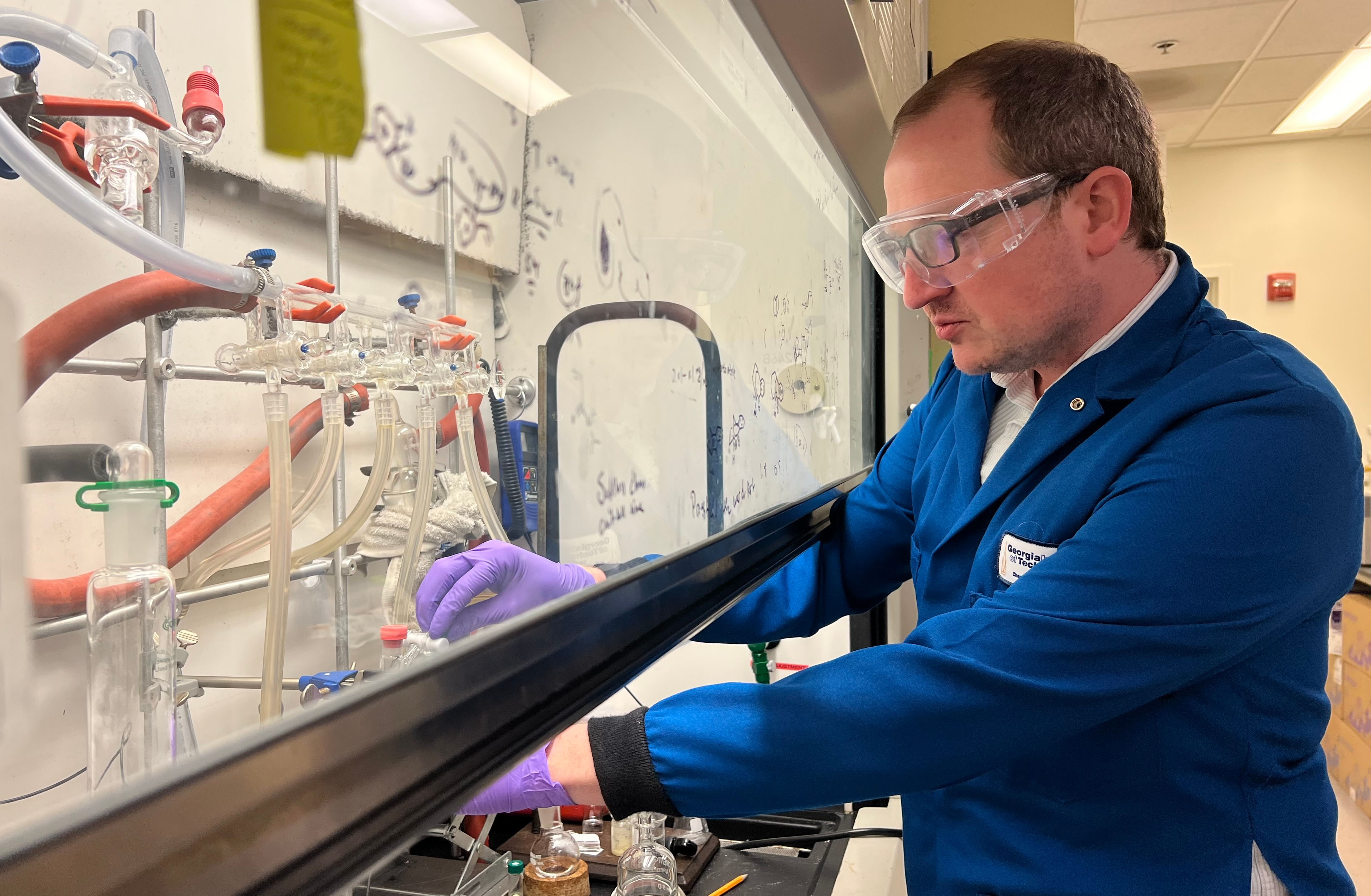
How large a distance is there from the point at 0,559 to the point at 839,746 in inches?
25.3

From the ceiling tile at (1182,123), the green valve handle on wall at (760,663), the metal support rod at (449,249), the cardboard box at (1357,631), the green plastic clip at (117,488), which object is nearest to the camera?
the green plastic clip at (117,488)

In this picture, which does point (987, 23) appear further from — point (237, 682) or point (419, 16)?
point (237, 682)

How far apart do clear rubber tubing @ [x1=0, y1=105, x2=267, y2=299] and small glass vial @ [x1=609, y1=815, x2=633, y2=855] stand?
116cm

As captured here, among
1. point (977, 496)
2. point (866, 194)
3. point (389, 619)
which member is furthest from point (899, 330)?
point (389, 619)

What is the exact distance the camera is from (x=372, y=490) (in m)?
0.57

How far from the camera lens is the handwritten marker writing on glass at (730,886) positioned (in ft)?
4.16

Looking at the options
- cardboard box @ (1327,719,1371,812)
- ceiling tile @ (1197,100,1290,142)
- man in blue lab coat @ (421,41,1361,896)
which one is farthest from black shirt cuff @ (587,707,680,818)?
ceiling tile @ (1197,100,1290,142)

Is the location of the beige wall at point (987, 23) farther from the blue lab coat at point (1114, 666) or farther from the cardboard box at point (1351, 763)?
the cardboard box at point (1351, 763)

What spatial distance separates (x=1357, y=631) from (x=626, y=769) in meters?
4.04

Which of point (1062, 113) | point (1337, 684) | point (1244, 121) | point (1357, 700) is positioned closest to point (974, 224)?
point (1062, 113)

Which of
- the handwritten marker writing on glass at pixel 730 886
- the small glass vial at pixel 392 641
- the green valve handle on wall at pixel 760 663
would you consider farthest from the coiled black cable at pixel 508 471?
the green valve handle on wall at pixel 760 663

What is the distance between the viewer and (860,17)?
131 centimetres

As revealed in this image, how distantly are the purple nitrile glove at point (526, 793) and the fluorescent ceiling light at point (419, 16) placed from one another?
0.56m

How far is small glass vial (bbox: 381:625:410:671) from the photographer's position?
1.82 ft
